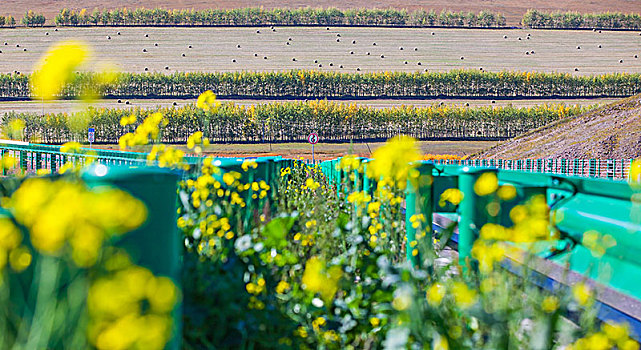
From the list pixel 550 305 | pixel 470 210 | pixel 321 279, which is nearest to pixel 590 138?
pixel 470 210

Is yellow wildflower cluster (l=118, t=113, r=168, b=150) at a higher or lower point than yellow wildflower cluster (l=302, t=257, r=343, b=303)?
higher

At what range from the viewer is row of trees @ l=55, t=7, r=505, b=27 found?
379ft

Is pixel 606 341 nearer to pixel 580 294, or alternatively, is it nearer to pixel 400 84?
pixel 580 294

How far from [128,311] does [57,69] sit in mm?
A: 476

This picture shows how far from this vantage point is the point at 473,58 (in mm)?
100250

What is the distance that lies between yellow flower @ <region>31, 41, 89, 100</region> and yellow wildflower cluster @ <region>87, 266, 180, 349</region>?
39cm

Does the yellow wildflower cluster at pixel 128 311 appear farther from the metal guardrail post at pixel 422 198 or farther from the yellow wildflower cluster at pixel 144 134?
the metal guardrail post at pixel 422 198

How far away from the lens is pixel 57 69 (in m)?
1.18

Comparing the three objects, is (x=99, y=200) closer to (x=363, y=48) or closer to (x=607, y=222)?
(x=607, y=222)

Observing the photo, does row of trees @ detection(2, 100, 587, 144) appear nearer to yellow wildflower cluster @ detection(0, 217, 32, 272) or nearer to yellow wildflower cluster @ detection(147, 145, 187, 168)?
yellow wildflower cluster @ detection(147, 145, 187, 168)

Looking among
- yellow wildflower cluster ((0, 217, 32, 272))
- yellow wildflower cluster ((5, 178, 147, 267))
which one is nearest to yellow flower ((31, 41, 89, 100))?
yellow wildflower cluster ((5, 178, 147, 267))

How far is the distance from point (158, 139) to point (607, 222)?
2188mm

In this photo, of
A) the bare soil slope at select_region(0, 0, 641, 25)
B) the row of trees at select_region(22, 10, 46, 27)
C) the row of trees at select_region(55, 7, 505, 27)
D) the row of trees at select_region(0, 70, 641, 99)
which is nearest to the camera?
the row of trees at select_region(0, 70, 641, 99)

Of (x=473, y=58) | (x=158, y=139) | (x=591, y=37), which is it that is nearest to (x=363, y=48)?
(x=473, y=58)
